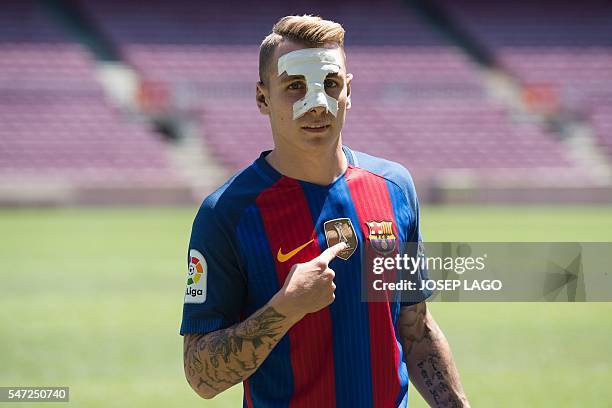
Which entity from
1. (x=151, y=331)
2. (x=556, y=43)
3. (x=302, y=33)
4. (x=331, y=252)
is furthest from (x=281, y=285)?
(x=556, y=43)

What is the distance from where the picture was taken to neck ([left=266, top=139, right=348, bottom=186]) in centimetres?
298

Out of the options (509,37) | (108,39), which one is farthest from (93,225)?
(509,37)

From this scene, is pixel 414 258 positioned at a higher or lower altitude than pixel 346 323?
higher

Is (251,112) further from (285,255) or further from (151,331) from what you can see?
(285,255)

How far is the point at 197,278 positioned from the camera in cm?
289

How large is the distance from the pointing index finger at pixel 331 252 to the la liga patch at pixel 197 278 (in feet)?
1.20

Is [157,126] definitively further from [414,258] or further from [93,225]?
[414,258]

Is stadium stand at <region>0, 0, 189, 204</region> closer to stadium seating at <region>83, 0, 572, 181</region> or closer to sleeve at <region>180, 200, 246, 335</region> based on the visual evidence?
stadium seating at <region>83, 0, 572, 181</region>

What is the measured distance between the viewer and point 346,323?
Result: 289 cm

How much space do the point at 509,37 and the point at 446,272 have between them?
3274 centimetres

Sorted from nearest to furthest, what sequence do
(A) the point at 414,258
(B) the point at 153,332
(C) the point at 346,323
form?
(C) the point at 346,323 < (A) the point at 414,258 < (B) the point at 153,332

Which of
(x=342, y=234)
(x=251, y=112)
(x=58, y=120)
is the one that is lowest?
(x=342, y=234)

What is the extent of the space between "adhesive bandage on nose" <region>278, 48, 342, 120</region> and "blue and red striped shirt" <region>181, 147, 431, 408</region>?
0.80ft

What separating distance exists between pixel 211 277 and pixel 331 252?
373 millimetres
